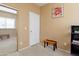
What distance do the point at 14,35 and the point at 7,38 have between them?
0.25 m

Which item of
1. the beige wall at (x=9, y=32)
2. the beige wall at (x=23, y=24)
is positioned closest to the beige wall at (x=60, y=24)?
the beige wall at (x=23, y=24)

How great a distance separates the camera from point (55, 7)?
6.73ft

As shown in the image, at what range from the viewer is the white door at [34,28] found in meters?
2.29

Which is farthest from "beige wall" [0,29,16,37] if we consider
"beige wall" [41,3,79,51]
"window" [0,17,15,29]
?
"beige wall" [41,3,79,51]

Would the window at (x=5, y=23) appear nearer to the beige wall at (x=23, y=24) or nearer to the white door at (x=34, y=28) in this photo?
the beige wall at (x=23, y=24)

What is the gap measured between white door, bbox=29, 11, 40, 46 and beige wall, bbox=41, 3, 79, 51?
135mm

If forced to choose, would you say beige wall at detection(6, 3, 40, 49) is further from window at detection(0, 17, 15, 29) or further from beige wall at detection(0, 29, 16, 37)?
window at detection(0, 17, 15, 29)

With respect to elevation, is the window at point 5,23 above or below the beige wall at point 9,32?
above

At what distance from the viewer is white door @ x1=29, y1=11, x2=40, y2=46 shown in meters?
2.29

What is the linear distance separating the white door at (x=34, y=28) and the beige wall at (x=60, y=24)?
13 centimetres

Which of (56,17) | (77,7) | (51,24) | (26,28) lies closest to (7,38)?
(26,28)

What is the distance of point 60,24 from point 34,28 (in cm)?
66

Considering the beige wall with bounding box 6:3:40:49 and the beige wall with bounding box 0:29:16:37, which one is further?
the beige wall with bounding box 6:3:40:49

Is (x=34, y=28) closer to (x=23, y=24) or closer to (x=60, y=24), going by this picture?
(x=23, y=24)
